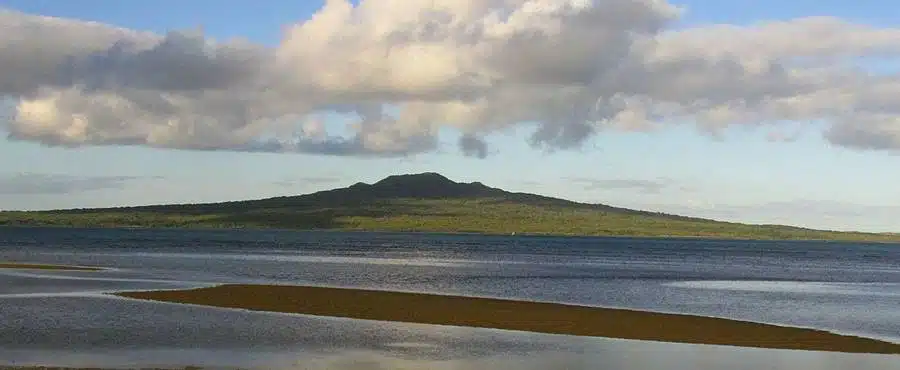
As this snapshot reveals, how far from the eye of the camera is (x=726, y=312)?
62.4 metres

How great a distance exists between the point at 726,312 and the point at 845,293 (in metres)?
30.3

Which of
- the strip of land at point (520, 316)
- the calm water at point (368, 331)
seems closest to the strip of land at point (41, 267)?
the calm water at point (368, 331)

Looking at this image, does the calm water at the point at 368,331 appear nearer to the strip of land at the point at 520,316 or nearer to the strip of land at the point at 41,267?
the strip of land at the point at 520,316

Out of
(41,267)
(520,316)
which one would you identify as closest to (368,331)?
(520,316)

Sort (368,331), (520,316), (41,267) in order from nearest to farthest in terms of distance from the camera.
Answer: (368,331) → (520,316) → (41,267)

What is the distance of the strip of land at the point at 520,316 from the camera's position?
155 feet

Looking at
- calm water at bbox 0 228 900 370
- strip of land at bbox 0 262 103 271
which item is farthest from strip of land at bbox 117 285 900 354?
strip of land at bbox 0 262 103 271

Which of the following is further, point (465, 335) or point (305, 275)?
point (305, 275)

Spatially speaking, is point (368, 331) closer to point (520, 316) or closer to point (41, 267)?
point (520, 316)

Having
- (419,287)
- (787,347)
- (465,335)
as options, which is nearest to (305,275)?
(419,287)

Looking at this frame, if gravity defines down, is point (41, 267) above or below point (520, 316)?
above

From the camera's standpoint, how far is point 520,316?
54.9 meters

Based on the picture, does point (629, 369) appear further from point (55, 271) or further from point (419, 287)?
point (55, 271)

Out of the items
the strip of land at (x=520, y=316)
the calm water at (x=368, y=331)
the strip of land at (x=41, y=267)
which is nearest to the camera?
the calm water at (x=368, y=331)
